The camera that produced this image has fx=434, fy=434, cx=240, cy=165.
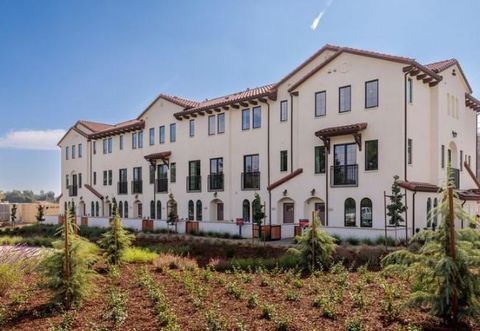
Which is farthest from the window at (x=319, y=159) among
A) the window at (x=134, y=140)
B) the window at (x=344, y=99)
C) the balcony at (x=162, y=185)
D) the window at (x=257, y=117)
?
the window at (x=134, y=140)

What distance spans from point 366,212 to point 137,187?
65.4 ft

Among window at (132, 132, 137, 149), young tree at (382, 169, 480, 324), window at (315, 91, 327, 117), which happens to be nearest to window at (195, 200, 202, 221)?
window at (132, 132, 137, 149)

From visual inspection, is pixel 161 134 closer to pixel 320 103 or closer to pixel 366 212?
pixel 320 103

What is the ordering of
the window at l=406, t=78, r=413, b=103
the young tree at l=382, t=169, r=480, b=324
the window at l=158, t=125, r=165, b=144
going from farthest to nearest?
the window at l=158, t=125, r=165, b=144 → the window at l=406, t=78, r=413, b=103 → the young tree at l=382, t=169, r=480, b=324

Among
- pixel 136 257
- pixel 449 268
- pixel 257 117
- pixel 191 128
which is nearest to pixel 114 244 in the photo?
pixel 136 257

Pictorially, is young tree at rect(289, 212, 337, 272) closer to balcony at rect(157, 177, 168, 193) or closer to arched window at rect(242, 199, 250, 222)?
arched window at rect(242, 199, 250, 222)

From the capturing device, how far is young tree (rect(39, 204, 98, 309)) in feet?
26.8

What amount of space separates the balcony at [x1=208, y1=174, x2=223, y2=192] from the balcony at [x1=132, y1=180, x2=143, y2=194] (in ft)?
25.8

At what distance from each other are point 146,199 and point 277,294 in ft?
85.6

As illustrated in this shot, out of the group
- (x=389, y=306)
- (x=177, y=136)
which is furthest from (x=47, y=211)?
(x=389, y=306)

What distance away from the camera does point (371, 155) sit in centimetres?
2066

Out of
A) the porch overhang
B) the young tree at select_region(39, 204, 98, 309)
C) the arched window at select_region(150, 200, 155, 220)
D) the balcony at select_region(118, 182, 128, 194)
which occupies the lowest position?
the arched window at select_region(150, 200, 155, 220)

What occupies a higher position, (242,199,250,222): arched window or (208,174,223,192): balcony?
(208,174,223,192): balcony

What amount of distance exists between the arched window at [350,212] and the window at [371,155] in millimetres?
1841
